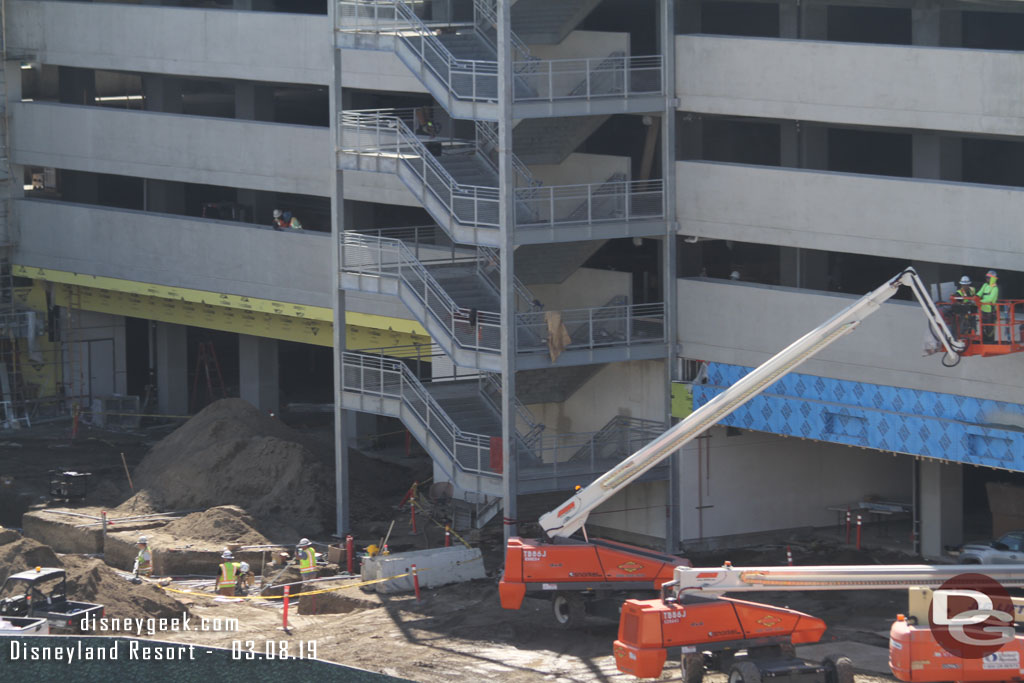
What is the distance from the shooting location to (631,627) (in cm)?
3117

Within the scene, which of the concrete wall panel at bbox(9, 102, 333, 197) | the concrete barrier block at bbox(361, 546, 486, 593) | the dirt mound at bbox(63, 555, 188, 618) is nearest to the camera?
the dirt mound at bbox(63, 555, 188, 618)

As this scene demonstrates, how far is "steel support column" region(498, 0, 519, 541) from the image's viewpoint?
131 feet

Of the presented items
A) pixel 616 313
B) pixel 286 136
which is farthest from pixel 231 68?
pixel 616 313

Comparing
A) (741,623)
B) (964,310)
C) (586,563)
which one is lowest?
(741,623)

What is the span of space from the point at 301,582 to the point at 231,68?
65.1ft

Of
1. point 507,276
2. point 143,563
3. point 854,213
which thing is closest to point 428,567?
point 507,276

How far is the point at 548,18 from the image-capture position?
4262 cm

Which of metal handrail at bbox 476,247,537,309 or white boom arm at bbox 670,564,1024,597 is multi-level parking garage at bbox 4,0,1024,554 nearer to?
metal handrail at bbox 476,247,537,309

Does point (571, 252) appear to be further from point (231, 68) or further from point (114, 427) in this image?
point (114, 427)

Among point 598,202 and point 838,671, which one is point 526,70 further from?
point 838,671

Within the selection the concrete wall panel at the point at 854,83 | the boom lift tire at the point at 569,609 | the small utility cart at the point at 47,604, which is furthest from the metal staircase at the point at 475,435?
the small utility cart at the point at 47,604

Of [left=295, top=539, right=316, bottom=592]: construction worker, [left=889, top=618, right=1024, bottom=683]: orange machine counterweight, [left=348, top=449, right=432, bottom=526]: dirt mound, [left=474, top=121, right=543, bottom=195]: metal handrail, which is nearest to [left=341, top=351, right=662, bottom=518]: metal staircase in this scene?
[left=348, top=449, right=432, bottom=526]: dirt mound

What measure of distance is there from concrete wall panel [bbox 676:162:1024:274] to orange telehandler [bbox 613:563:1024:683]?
23.7 ft

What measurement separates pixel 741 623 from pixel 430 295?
13647 mm
